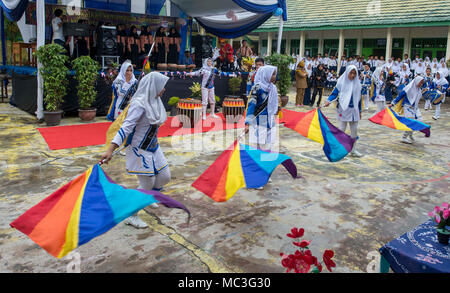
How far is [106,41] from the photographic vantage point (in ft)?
45.1

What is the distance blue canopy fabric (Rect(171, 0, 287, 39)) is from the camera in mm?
15086

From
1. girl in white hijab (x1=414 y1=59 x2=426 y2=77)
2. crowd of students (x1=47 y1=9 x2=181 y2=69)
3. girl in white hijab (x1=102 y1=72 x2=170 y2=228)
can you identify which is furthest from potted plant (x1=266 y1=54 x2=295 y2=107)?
girl in white hijab (x1=102 y1=72 x2=170 y2=228)

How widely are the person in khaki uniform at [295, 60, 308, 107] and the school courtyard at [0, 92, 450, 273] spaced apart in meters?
6.75

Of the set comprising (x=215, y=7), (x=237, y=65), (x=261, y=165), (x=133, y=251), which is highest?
(x=215, y=7)

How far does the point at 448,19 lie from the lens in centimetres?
1875

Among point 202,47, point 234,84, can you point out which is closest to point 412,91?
point 234,84

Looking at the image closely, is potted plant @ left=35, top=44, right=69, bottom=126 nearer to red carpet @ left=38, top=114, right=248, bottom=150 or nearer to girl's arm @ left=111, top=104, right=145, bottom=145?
red carpet @ left=38, top=114, right=248, bottom=150

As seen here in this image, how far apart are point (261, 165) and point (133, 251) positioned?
1.73m

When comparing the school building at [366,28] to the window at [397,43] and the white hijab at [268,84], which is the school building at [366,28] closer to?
the window at [397,43]

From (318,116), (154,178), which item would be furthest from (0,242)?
(318,116)

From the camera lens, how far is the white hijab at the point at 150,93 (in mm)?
4102
